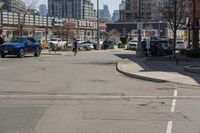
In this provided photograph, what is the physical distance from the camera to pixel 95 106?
1258 centimetres

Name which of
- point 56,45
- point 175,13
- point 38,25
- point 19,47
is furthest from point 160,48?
point 38,25

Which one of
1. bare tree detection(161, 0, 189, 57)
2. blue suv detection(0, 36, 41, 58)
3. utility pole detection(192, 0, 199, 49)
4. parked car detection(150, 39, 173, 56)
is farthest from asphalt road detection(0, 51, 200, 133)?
utility pole detection(192, 0, 199, 49)

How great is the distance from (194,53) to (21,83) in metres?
20.2

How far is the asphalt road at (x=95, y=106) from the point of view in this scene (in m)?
9.62

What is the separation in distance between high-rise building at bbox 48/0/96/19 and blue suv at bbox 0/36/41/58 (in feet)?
341

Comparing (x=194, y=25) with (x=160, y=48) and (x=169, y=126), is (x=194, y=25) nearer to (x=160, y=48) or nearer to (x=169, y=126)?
(x=160, y=48)

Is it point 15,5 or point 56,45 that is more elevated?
point 15,5

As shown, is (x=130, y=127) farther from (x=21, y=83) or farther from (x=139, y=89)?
(x=21, y=83)

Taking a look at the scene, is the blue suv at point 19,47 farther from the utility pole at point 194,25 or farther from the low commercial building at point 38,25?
the low commercial building at point 38,25

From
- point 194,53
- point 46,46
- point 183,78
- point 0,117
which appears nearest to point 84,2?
point 46,46

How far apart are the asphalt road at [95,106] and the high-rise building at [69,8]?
128m

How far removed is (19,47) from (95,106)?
2815cm

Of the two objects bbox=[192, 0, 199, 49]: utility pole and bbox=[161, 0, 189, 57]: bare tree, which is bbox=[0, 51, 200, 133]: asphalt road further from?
bbox=[192, 0, 199, 49]: utility pole

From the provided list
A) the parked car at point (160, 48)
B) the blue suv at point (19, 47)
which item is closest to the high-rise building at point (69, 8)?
the parked car at point (160, 48)
